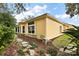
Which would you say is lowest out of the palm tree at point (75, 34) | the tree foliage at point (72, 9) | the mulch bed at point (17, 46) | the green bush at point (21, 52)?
the green bush at point (21, 52)

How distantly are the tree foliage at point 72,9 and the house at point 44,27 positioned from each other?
0.67 ft

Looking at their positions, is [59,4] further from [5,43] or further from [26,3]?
[5,43]

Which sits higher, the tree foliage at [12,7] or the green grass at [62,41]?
the tree foliage at [12,7]

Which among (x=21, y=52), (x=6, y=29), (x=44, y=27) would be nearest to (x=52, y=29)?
(x=44, y=27)

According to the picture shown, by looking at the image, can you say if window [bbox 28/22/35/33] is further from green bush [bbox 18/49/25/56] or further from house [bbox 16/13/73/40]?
green bush [bbox 18/49/25/56]

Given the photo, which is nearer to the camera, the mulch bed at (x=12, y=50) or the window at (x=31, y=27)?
the mulch bed at (x=12, y=50)

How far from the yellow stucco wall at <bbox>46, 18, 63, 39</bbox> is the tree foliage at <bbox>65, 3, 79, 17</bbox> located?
0.76 ft

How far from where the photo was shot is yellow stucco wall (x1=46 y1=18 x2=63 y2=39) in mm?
2852

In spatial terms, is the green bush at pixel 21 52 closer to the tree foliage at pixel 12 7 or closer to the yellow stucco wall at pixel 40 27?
the yellow stucco wall at pixel 40 27

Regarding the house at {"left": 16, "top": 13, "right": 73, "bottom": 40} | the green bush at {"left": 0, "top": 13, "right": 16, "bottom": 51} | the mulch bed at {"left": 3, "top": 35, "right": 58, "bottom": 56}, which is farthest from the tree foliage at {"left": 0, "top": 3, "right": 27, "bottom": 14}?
the mulch bed at {"left": 3, "top": 35, "right": 58, "bottom": 56}

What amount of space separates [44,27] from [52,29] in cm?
12

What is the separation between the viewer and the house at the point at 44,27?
9.34 feet

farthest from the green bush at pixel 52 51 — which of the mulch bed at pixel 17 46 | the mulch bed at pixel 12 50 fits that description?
the mulch bed at pixel 12 50

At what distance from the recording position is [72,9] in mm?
2893
